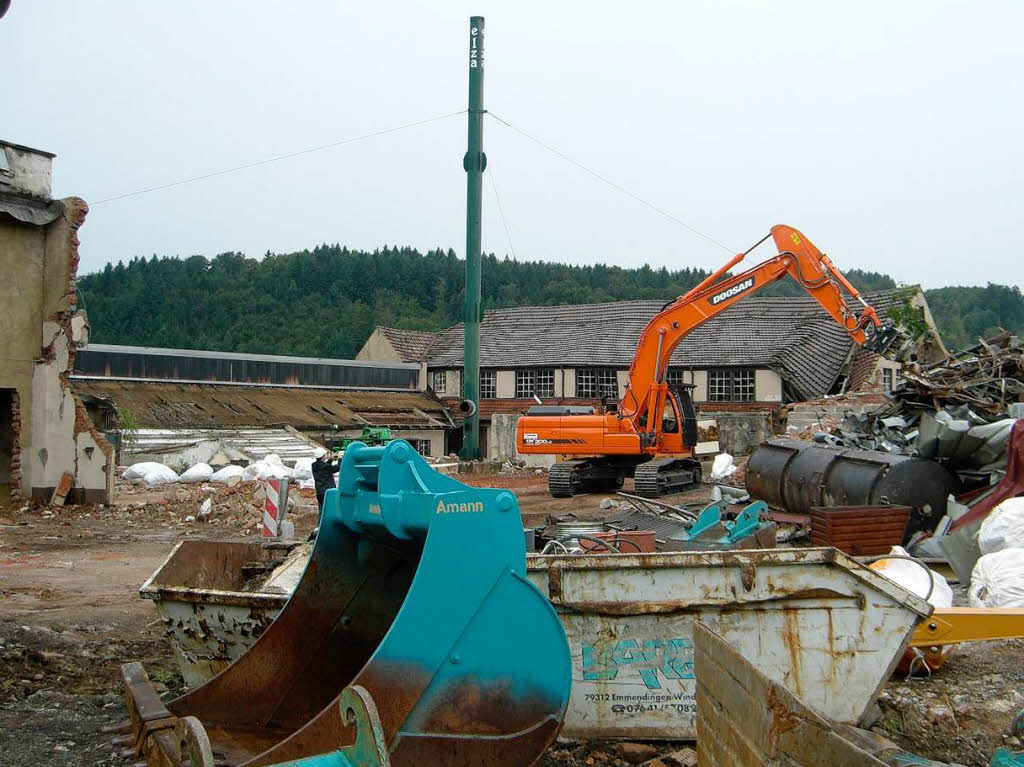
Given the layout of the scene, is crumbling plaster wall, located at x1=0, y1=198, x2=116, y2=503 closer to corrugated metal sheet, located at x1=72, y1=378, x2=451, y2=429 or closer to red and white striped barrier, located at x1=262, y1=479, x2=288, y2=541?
red and white striped barrier, located at x1=262, y1=479, x2=288, y2=541

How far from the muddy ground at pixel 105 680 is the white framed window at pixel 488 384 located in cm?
2723

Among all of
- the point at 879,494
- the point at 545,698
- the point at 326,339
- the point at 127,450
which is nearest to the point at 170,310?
the point at 326,339

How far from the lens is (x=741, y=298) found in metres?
18.8

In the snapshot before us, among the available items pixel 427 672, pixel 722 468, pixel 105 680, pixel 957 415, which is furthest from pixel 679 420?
pixel 427 672

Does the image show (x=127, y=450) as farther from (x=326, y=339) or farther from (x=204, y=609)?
(x=326, y=339)

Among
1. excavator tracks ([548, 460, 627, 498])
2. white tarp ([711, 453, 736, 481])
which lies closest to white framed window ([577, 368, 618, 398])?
white tarp ([711, 453, 736, 481])

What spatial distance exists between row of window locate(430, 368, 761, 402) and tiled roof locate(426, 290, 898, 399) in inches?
14.4

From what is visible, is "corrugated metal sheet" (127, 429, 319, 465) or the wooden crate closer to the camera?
the wooden crate

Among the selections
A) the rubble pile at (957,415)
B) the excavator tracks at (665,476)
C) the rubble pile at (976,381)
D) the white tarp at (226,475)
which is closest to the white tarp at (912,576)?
the rubble pile at (957,415)

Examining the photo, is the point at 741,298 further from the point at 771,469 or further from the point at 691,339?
the point at 691,339

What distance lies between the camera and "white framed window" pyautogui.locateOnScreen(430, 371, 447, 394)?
136 feet

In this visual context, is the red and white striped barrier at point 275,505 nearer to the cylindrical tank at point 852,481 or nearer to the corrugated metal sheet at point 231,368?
the cylindrical tank at point 852,481

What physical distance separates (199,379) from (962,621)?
31181 mm

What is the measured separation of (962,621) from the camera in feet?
18.4
